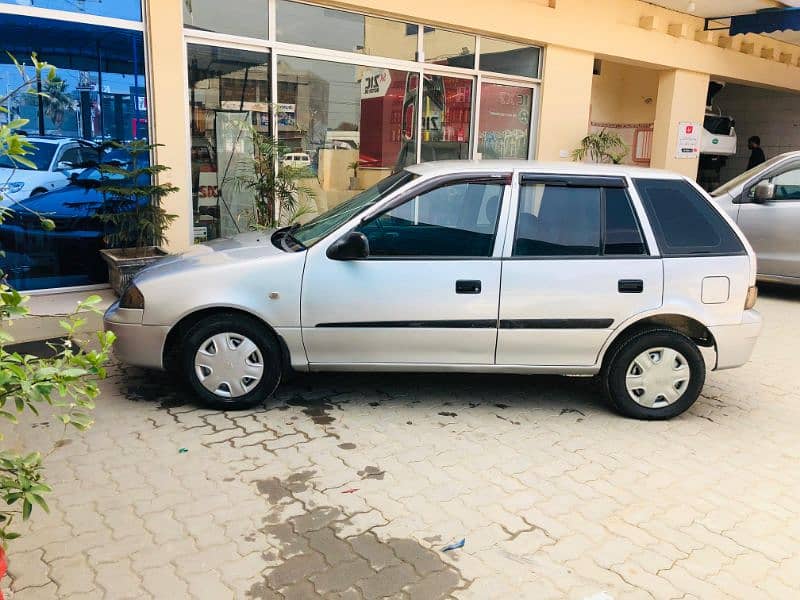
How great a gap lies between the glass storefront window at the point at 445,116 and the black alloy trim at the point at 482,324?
598 centimetres

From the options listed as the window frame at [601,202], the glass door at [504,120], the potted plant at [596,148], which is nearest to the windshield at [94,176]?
the window frame at [601,202]

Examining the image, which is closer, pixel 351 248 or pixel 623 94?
pixel 351 248

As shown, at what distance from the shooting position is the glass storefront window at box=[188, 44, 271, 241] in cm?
756

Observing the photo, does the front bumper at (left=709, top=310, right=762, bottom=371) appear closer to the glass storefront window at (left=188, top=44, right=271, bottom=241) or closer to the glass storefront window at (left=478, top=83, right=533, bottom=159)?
the glass storefront window at (left=188, top=44, right=271, bottom=241)

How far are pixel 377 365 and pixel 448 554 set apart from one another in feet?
5.33

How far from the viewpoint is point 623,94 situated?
13938mm

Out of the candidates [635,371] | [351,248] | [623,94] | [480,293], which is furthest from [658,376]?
[623,94]

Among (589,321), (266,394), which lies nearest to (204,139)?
(266,394)

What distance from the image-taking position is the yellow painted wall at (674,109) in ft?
40.9

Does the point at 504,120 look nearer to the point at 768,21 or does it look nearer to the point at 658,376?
the point at 768,21

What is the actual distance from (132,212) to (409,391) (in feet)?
11.9

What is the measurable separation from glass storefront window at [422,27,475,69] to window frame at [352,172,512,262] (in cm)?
546

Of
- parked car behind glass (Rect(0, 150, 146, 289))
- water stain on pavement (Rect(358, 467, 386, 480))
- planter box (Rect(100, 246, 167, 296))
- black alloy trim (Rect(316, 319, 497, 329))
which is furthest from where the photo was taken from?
parked car behind glass (Rect(0, 150, 146, 289))

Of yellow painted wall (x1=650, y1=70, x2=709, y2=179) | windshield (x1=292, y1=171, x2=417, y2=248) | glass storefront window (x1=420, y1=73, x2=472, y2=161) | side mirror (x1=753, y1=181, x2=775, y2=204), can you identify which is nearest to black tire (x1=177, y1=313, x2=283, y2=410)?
windshield (x1=292, y1=171, x2=417, y2=248)
